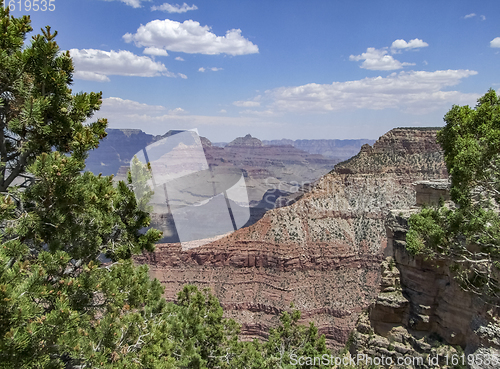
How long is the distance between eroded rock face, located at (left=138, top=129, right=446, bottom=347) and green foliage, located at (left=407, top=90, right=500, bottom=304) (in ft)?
99.2

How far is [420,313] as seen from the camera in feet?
48.7

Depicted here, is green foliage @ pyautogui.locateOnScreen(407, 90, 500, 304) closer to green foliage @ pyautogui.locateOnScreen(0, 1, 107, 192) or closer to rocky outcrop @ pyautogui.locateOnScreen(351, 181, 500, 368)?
rocky outcrop @ pyautogui.locateOnScreen(351, 181, 500, 368)

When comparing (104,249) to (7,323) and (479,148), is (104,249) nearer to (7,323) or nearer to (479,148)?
(7,323)

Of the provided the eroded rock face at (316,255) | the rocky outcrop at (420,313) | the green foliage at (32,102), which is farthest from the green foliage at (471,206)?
the eroded rock face at (316,255)

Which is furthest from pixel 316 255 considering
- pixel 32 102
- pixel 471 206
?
pixel 32 102

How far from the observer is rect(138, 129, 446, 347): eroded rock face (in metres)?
41.2

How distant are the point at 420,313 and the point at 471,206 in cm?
689

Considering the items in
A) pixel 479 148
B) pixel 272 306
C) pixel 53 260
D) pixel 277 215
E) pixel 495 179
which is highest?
pixel 479 148

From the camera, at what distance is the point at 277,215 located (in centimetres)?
4834

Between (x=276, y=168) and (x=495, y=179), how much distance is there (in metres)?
162

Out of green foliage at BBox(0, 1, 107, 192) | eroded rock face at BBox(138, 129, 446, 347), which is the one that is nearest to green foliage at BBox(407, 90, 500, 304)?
green foliage at BBox(0, 1, 107, 192)

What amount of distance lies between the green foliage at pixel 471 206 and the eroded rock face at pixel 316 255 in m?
30.2

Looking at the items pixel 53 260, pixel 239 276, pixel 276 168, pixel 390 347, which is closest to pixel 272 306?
pixel 239 276

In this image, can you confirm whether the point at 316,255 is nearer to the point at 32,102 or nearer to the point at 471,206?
the point at 471,206
